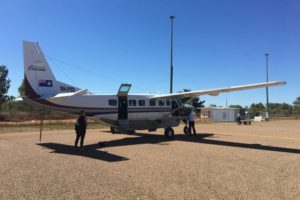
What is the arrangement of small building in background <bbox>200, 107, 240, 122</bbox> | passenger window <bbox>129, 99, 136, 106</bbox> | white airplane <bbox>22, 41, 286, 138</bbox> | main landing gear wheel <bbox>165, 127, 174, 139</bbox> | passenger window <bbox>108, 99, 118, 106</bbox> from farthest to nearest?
small building in background <bbox>200, 107, 240, 122</bbox>, main landing gear wheel <bbox>165, 127, 174, 139</bbox>, passenger window <bbox>129, 99, 136, 106</bbox>, passenger window <bbox>108, 99, 118, 106</bbox>, white airplane <bbox>22, 41, 286, 138</bbox>

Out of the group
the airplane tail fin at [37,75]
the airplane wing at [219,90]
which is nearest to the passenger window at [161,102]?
the airplane wing at [219,90]

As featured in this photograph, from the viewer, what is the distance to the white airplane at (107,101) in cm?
1708

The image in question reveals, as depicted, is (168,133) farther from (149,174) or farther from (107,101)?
(149,174)

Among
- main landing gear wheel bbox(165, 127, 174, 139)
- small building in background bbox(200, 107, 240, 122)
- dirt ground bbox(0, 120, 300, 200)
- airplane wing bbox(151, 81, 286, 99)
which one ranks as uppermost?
airplane wing bbox(151, 81, 286, 99)

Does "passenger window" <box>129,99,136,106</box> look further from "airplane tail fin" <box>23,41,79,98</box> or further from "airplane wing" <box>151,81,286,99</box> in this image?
"airplane tail fin" <box>23,41,79,98</box>

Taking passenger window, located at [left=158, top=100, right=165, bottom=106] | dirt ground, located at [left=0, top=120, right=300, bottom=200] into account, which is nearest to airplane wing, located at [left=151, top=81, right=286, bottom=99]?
passenger window, located at [left=158, top=100, right=165, bottom=106]

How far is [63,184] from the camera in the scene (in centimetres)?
792

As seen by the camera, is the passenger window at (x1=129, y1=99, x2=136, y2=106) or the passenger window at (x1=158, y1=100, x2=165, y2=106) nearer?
the passenger window at (x1=129, y1=99, x2=136, y2=106)

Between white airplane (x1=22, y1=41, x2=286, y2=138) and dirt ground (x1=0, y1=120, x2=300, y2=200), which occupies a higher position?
white airplane (x1=22, y1=41, x2=286, y2=138)

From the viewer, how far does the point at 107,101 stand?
61.7ft

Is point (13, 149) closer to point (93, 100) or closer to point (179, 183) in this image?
point (93, 100)

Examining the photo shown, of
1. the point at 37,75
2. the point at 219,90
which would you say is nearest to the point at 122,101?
the point at 37,75

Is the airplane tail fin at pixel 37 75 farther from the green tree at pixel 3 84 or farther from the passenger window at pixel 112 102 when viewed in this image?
the green tree at pixel 3 84

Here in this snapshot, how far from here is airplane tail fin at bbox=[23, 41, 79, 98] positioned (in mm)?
17109
